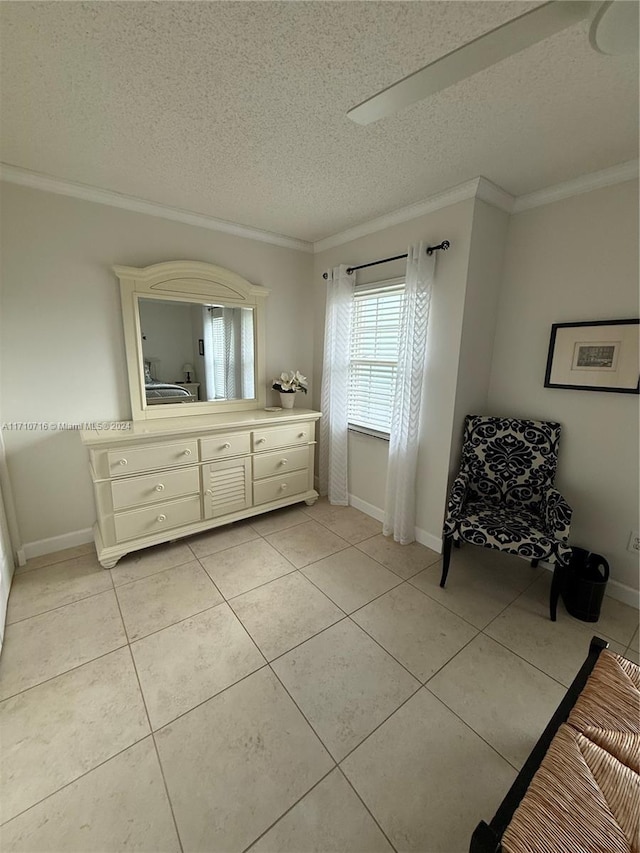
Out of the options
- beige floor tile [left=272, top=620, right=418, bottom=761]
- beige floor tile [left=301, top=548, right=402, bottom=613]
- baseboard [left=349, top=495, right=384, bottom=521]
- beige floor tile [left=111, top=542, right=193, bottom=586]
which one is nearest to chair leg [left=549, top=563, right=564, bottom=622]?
beige floor tile [left=301, top=548, right=402, bottom=613]

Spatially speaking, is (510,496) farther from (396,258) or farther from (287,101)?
(287,101)

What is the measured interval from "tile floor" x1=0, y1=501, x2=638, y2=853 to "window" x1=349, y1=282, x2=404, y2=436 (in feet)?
3.98

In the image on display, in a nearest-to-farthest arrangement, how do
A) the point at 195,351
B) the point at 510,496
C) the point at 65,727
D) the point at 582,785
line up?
1. the point at 582,785
2. the point at 65,727
3. the point at 510,496
4. the point at 195,351

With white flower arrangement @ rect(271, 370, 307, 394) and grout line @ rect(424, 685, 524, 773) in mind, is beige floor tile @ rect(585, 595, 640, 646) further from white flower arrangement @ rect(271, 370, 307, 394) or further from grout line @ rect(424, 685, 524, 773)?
Answer: white flower arrangement @ rect(271, 370, 307, 394)

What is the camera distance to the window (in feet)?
8.91

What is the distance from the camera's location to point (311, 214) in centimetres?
260

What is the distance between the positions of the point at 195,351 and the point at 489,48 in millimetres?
2416

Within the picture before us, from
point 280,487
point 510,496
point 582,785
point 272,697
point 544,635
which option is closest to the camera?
point 582,785

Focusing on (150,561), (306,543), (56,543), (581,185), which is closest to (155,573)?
(150,561)

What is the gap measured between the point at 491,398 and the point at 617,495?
933 millimetres

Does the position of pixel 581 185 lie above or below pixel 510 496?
above

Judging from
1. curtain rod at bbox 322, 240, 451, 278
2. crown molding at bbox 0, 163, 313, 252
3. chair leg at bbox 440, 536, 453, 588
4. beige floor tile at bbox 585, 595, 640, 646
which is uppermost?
crown molding at bbox 0, 163, 313, 252

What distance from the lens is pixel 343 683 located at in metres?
1.55

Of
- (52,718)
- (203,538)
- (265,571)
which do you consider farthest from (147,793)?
A: (203,538)
